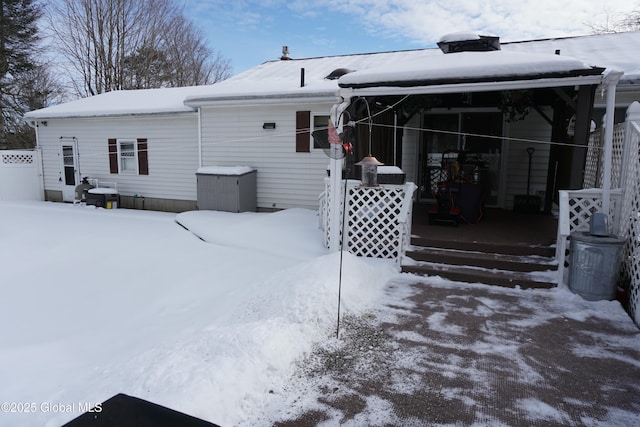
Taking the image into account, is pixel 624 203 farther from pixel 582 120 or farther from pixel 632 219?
pixel 582 120

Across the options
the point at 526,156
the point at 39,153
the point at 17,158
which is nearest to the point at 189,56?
the point at 39,153

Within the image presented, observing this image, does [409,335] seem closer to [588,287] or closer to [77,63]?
[588,287]

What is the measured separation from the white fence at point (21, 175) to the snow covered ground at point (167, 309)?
16.7ft

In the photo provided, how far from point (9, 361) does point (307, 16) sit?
1248 centimetres

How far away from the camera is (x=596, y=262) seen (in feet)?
14.4

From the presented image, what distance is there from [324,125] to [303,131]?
506 millimetres

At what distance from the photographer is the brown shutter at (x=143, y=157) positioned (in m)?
11.4

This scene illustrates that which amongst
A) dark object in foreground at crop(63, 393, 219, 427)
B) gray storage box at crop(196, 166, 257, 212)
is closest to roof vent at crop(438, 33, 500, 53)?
gray storage box at crop(196, 166, 257, 212)

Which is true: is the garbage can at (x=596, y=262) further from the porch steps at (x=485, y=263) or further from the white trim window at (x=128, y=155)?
the white trim window at (x=128, y=155)

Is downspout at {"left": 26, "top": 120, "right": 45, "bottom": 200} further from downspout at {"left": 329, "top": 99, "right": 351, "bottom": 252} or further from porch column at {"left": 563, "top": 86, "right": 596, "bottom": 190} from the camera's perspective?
porch column at {"left": 563, "top": 86, "right": 596, "bottom": 190}

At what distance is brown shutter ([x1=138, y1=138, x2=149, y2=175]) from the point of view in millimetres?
11380

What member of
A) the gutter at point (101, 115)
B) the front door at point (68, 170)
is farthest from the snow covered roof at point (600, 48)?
the front door at point (68, 170)

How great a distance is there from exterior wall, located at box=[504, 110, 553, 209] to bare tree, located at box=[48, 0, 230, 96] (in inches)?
794

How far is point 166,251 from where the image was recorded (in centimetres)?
685
